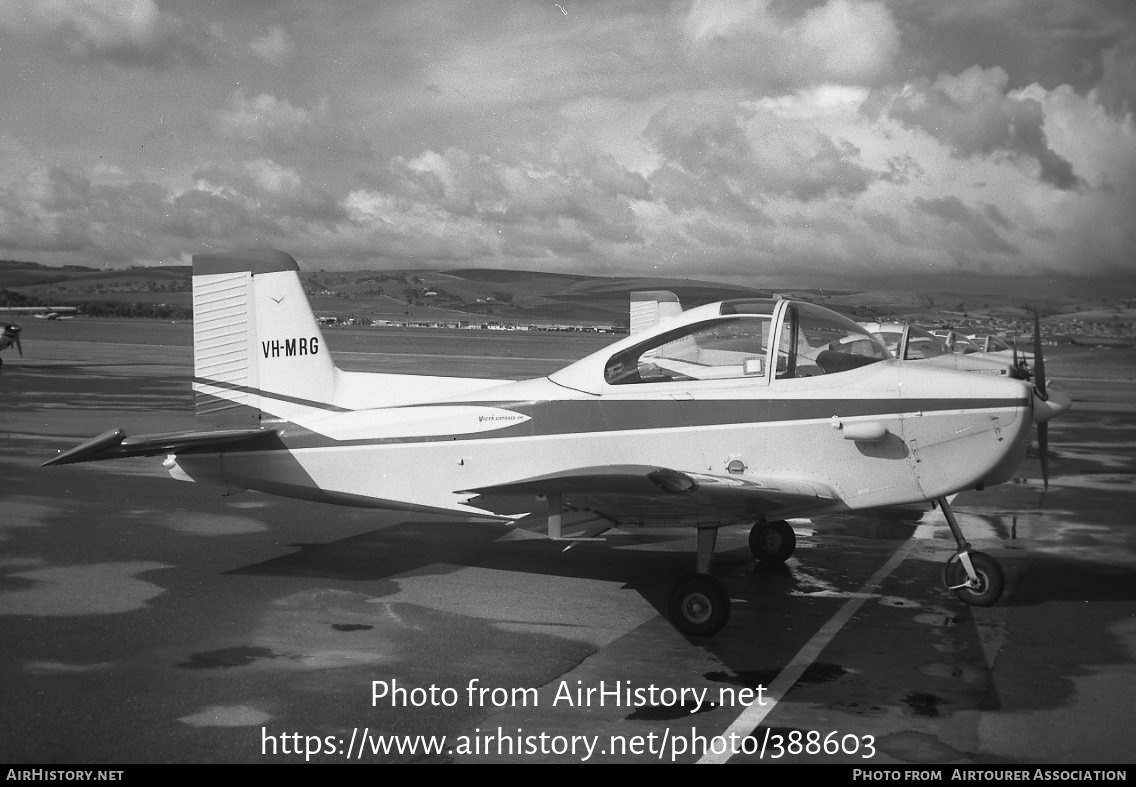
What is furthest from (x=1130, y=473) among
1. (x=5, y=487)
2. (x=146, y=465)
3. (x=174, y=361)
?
(x=174, y=361)

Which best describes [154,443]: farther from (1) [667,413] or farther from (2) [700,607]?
(2) [700,607]

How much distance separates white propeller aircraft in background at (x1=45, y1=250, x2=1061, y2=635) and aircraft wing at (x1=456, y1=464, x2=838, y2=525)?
15 millimetres

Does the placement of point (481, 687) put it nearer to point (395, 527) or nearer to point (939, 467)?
point (939, 467)

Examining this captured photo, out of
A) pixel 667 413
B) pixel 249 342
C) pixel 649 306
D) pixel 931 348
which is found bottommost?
pixel 667 413

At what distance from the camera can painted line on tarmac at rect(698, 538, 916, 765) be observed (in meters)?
4.64

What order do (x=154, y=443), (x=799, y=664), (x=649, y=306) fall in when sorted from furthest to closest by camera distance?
(x=649, y=306) → (x=154, y=443) → (x=799, y=664)

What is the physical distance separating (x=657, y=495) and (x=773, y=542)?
8.10 ft

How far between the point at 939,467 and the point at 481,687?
3.47 metres

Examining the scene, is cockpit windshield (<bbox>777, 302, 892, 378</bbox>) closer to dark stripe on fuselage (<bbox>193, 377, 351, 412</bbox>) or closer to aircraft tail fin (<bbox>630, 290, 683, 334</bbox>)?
dark stripe on fuselage (<bbox>193, 377, 351, 412</bbox>)

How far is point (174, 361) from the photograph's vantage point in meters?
39.1

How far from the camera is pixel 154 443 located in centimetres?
706

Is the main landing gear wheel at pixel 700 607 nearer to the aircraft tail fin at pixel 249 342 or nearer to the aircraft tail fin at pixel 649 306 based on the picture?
the aircraft tail fin at pixel 249 342

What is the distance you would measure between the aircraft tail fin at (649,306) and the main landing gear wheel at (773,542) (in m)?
7.35

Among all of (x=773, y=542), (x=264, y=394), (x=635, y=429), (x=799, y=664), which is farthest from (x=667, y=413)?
(x=264, y=394)
